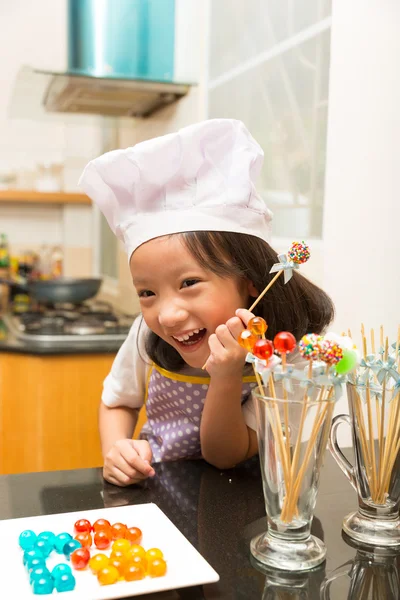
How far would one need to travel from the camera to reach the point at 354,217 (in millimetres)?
1234

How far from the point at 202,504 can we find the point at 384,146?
0.72 metres

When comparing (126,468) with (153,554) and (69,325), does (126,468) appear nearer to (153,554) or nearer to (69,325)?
(153,554)

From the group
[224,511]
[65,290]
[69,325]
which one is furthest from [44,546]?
[65,290]

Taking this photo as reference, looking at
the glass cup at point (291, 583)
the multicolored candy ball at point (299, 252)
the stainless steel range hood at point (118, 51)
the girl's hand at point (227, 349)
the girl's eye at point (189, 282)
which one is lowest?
the glass cup at point (291, 583)

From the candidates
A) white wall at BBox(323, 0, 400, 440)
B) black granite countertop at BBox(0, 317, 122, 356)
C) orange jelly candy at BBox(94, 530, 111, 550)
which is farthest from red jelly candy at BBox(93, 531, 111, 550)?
black granite countertop at BBox(0, 317, 122, 356)

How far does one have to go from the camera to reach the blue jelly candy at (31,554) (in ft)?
2.07

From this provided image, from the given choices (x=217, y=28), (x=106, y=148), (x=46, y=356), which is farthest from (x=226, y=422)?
(x=106, y=148)

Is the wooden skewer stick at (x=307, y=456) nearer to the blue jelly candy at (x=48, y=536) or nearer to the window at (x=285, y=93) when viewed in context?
the blue jelly candy at (x=48, y=536)

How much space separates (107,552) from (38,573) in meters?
0.10

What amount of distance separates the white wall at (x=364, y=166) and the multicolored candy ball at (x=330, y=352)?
60 cm

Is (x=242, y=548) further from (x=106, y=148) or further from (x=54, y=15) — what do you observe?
(x=54, y=15)

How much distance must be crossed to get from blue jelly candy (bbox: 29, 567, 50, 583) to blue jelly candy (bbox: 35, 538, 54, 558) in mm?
47

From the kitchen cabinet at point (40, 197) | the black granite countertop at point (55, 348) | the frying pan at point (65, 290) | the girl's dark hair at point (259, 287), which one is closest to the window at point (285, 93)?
the girl's dark hair at point (259, 287)

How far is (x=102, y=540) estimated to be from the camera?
0.68 m
